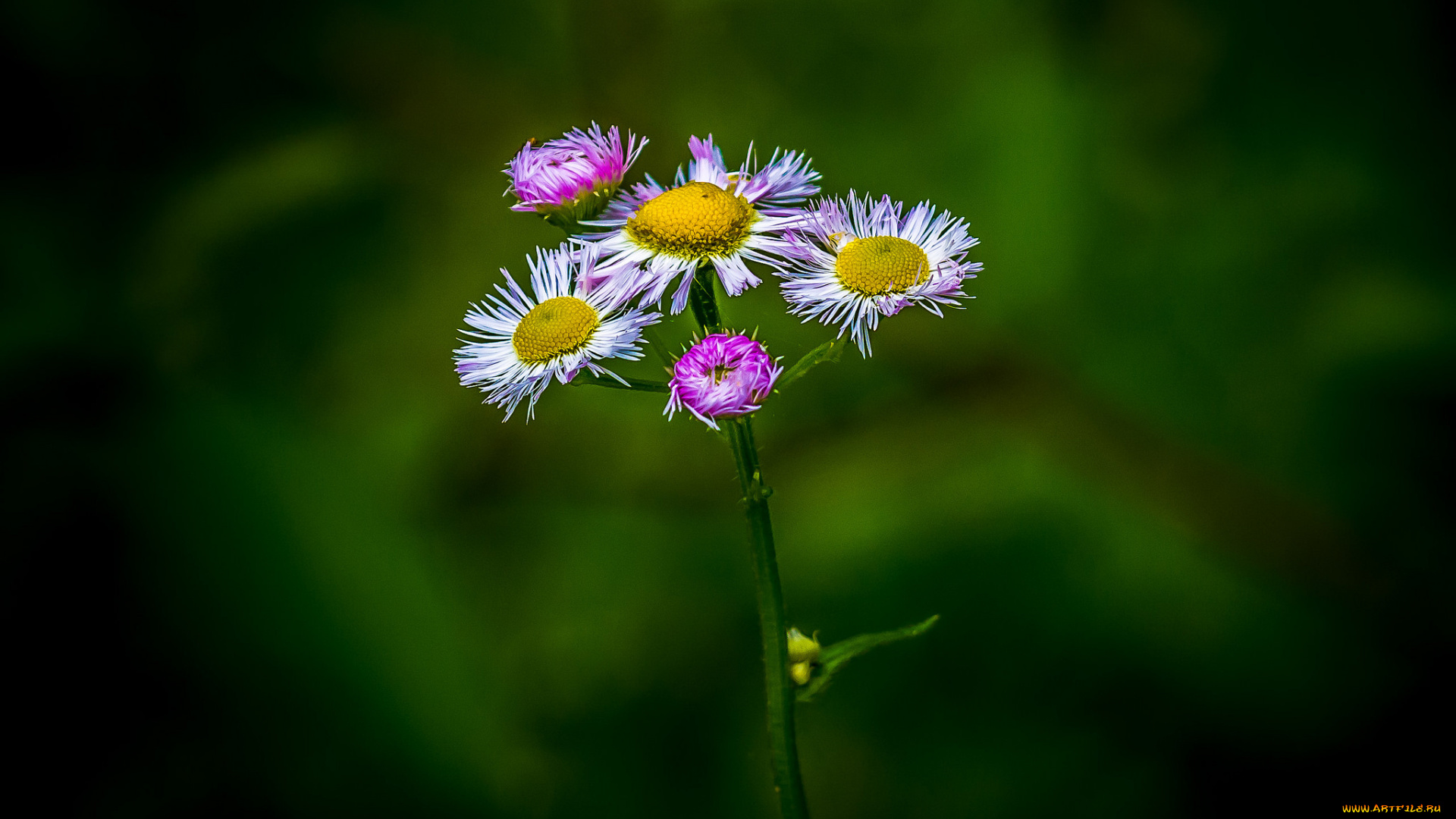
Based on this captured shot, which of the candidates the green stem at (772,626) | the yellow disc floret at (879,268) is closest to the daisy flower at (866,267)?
the yellow disc floret at (879,268)

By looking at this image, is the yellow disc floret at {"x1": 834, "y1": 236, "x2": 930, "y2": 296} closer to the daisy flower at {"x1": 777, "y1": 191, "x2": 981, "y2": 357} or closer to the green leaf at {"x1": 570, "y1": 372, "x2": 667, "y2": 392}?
the daisy flower at {"x1": 777, "y1": 191, "x2": 981, "y2": 357}

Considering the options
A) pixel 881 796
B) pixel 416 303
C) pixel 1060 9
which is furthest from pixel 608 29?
pixel 881 796

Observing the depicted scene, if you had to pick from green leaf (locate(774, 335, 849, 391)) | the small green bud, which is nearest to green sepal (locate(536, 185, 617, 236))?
green leaf (locate(774, 335, 849, 391))

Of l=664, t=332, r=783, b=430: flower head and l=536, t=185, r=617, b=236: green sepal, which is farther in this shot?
l=536, t=185, r=617, b=236: green sepal

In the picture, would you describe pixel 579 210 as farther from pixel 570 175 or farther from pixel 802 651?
pixel 802 651

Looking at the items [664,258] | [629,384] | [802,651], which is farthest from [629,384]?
[802,651]

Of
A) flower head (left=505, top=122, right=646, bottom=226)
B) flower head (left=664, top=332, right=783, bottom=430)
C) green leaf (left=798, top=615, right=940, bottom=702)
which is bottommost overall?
green leaf (left=798, top=615, right=940, bottom=702)
